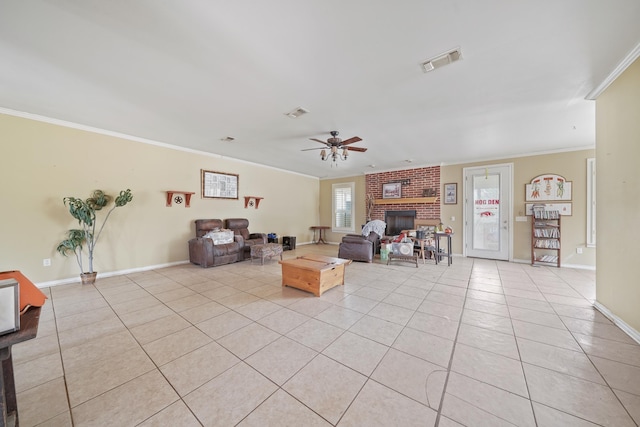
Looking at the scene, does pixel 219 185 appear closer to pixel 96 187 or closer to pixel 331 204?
pixel 96 187

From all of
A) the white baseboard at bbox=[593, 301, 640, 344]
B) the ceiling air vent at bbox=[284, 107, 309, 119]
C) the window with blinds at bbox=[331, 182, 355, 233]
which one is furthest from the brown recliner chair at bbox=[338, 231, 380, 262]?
the white baseboard at bbox=[593, 301, 640, 344]

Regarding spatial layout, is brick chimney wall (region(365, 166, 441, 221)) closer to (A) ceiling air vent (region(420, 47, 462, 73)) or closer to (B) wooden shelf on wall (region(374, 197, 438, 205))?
(B) wooden shelf on wall (region(374, 197, 438, 205))

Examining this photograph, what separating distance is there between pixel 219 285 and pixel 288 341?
78.6 inches

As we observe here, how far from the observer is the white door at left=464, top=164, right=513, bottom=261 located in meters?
5.41

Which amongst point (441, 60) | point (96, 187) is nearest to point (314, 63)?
point (441, 60)

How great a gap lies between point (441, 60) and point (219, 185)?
5157 millimetres

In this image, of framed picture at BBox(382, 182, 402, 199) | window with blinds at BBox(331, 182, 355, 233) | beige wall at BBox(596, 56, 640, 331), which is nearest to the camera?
beige wall at BBox(596, 56, 640, 331)

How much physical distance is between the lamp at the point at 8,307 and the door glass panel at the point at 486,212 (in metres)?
7.13

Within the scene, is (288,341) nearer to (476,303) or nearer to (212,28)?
(476,303)

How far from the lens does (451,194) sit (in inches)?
240

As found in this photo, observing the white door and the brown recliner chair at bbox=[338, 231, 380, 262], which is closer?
the brown recliner chair at bbox=[338, 231, 380, 262]

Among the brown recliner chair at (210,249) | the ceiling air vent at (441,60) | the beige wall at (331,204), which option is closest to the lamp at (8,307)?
the ceiling air vent at (441,60)

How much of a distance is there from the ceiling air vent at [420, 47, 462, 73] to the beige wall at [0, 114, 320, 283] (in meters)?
4.94

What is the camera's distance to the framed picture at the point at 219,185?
5414 mm
